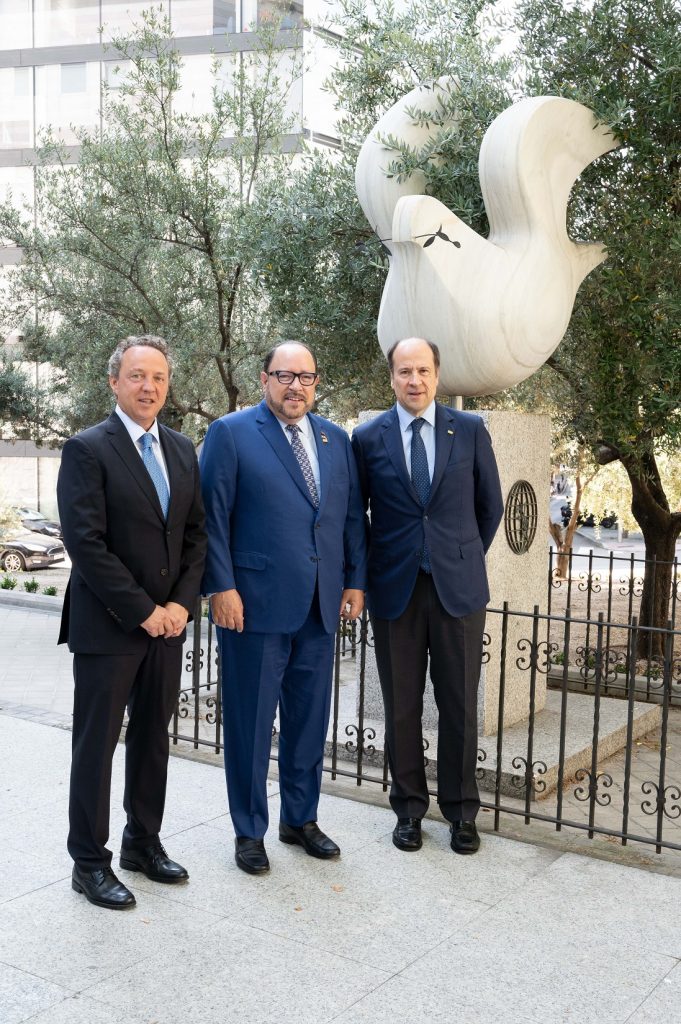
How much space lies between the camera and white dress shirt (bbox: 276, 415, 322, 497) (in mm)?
3859

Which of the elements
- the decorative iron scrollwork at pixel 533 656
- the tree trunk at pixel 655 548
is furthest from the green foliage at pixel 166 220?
the decorative iron scrollwork at pixel 533 656

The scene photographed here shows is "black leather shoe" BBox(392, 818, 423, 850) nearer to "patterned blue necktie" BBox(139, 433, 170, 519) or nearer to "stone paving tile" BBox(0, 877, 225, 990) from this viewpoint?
"stone paving tile" BBox(0, 877, 225, 990)

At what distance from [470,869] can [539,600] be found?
247 centimetres

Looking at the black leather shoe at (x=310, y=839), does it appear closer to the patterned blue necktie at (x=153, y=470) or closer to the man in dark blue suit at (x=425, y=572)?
the man in dark blue suit at (x=425, y=572)

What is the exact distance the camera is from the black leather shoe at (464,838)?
404 cm

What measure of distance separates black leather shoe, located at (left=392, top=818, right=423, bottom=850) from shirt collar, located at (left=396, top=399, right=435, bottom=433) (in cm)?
165

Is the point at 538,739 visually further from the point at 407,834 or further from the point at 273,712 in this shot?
the point at 273,712

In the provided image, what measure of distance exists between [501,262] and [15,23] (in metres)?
29.2

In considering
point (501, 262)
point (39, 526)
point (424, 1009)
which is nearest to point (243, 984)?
point (424, 1009)

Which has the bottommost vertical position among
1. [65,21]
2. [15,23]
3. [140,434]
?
[140,434]

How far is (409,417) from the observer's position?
4.09m

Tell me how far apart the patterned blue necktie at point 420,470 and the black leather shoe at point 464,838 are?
1.09 meters

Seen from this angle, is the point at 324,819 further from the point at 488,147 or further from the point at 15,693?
the point at 15,693

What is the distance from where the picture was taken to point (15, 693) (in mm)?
7969
